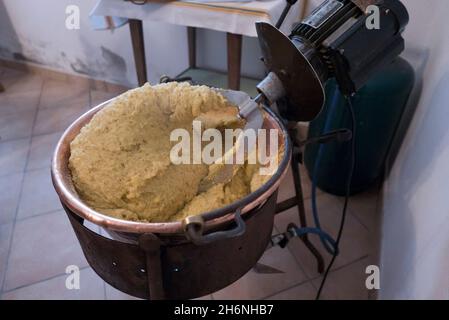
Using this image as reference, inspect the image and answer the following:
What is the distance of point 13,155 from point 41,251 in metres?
0.67

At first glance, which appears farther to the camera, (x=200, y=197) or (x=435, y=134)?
(x=435, y=134)

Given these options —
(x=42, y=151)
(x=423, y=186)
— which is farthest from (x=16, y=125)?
(x=423, y=186)

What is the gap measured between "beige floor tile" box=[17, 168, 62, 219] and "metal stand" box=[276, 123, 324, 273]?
3.28ft

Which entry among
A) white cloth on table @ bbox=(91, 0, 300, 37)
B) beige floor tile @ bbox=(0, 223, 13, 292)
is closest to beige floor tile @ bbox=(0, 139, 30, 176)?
beige floor tile @ bbox=(0, 223, 13, 292)

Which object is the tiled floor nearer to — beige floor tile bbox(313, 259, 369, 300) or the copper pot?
beige floor tile bbox(313, 259, 369, 300)

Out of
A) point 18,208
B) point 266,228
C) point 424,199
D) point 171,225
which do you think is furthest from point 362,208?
point 18,208

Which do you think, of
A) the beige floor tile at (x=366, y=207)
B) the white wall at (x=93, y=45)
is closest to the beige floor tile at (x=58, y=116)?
the white wall at (x=93, y=45)

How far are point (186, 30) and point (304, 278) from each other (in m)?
1.33

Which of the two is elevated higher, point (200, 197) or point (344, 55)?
point (344, 55)

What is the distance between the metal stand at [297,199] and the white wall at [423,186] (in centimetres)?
22

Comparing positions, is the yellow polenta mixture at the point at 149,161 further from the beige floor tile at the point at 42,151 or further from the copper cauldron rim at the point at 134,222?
the beige floor tile at the point at 42,151

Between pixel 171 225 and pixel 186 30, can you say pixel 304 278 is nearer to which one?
pixel 171 225

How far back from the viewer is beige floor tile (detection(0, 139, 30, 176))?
1.67m

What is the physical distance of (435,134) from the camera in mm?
989
